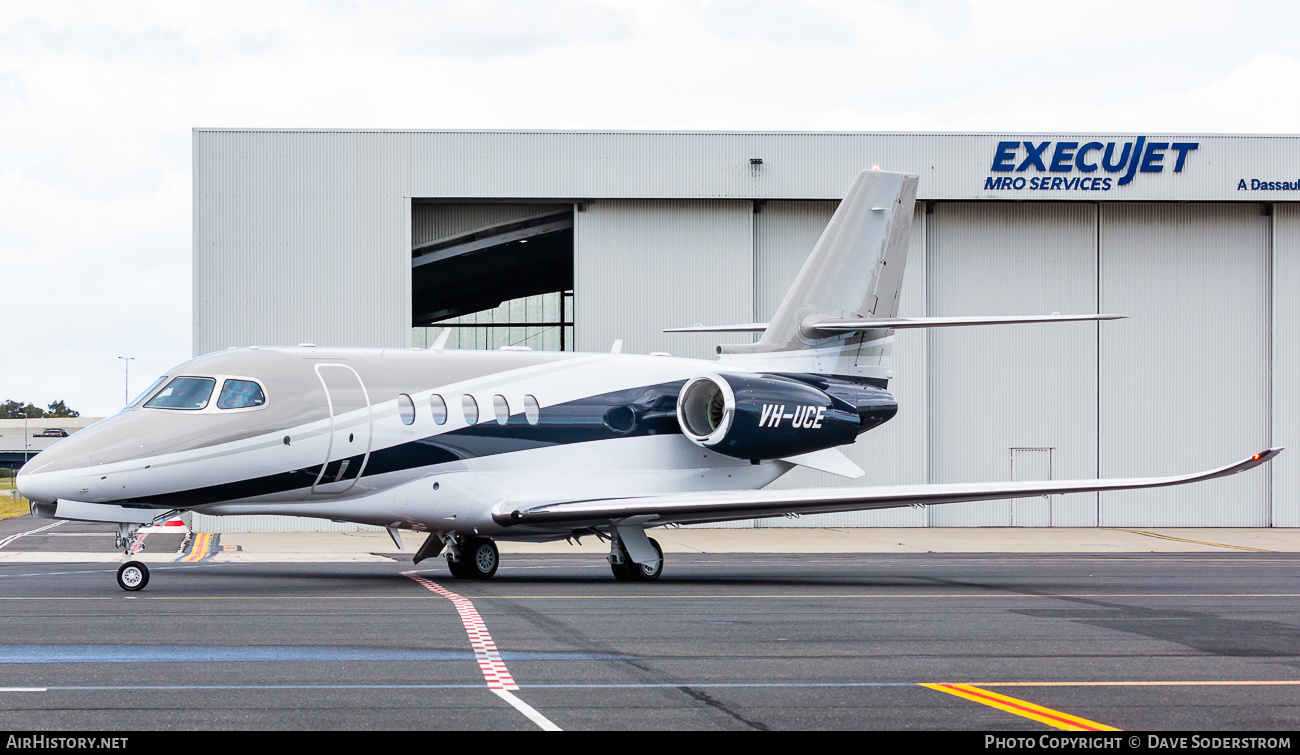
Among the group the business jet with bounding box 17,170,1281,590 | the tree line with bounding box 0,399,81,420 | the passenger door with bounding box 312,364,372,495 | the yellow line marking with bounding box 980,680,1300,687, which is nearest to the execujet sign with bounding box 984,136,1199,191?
the business jet with bounding box 17,170,1281,590

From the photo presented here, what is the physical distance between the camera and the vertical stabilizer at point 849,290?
21578mm

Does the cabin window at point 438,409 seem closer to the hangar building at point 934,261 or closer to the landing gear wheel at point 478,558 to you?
the landing gear wheel at point 478,558

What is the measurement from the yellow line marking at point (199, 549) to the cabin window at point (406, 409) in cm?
692

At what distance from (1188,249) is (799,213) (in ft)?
35.1

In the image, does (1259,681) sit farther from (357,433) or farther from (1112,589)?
(357,433)

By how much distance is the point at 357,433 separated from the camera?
16891mm

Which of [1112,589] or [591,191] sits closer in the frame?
[1112,589]

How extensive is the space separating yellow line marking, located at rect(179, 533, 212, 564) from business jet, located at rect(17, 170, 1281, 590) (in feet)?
18.7

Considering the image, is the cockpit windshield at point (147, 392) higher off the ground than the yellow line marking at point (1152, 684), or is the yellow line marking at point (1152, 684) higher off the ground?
the cockpit windshield at point (147, 392)

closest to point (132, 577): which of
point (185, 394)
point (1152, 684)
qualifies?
point (185, 394)

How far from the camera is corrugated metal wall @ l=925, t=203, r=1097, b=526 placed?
33844 millimetres

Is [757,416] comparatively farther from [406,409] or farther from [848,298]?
[406,409]

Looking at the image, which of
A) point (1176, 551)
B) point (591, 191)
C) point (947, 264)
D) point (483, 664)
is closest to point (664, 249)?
point (591, 191)

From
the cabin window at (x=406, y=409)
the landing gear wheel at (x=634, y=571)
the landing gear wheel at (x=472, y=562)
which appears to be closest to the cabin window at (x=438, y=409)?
the cabin window at (x=406, y=409)
